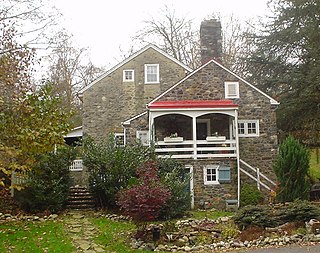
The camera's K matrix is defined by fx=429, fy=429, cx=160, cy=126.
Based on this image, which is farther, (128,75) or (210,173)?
(128,75)

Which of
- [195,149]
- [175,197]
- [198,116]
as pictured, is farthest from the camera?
[198,116]

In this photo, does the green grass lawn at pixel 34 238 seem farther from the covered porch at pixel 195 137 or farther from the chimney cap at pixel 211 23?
the chimney cap at pixel 211 23

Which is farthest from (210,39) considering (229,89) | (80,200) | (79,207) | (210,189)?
(79,207)

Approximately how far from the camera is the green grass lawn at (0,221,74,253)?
11.6 meters

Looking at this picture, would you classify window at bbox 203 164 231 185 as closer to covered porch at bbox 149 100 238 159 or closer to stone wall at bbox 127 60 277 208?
covered porch at bbox 149 100 238 159

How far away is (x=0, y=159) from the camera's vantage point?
11078 millimetres

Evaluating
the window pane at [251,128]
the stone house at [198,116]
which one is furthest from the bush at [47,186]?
the window pane at [251,128]

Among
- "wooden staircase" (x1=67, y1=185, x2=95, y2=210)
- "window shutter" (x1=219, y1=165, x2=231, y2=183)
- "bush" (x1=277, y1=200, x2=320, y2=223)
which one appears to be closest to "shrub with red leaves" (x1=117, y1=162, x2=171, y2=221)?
"bush" (x1=277, y1=200, x2=320, y2=223)

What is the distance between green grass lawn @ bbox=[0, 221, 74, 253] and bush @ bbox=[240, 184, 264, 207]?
760 centimetres

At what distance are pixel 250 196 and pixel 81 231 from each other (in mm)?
7487

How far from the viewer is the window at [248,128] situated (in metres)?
20.9

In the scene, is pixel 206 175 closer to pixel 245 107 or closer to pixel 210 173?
pixel 210 173

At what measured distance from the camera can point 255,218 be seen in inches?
515

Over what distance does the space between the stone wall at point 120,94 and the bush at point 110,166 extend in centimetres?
568
